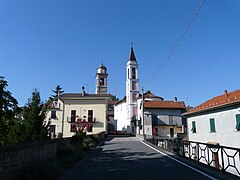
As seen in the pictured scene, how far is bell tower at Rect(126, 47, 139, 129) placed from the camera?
5197cm

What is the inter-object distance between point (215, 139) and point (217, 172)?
14204 mm

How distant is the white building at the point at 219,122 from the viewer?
1664 centimetres

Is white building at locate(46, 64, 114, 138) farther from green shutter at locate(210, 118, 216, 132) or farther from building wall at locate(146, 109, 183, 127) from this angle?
green shutter at locate(210, 118, 216, 132)

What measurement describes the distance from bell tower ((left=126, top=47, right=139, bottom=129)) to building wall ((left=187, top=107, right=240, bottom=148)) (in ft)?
94.2

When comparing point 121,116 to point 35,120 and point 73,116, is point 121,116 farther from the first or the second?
point 35,120

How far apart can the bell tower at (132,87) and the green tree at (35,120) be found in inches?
1451

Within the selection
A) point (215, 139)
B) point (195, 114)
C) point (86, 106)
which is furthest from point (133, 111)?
point (215, 139)

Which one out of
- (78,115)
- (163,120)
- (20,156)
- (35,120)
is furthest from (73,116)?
(20,156)

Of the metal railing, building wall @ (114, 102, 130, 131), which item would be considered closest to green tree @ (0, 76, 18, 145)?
the metal railing

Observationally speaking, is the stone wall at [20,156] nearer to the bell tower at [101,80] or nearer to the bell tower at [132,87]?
the bell tower at [132,87]

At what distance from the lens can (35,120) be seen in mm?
13930

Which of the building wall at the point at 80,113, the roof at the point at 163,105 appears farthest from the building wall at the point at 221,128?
the building wall at the point at 80,113

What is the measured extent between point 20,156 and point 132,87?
48.0m

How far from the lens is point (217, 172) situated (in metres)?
6.46
